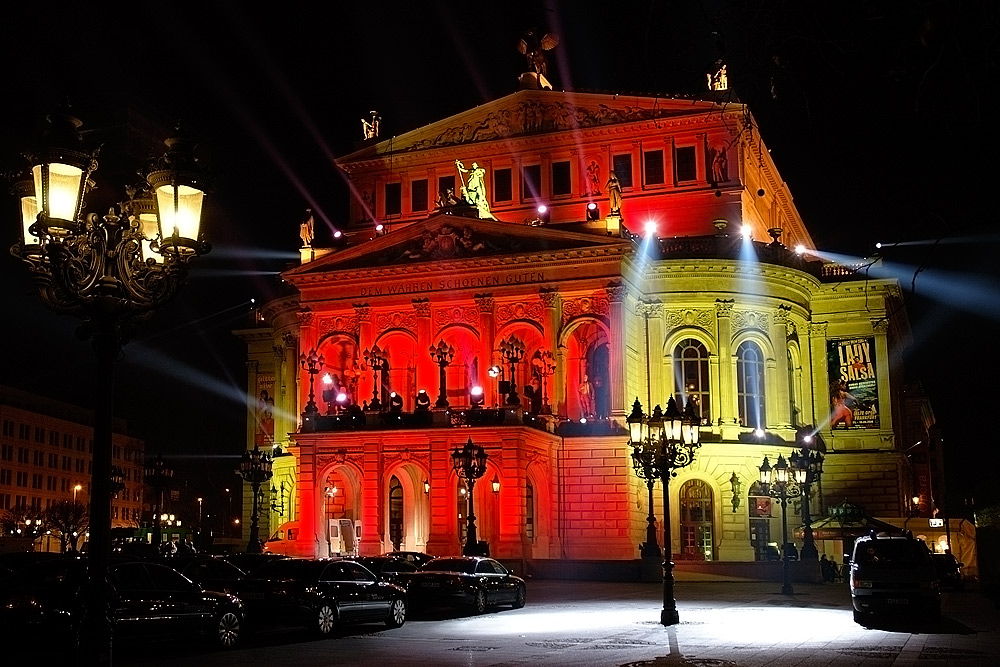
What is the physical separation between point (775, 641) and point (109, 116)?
1731 centimetres

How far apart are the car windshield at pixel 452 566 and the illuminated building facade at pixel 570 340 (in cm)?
1828

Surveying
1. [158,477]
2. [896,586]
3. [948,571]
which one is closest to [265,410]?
[158,477]

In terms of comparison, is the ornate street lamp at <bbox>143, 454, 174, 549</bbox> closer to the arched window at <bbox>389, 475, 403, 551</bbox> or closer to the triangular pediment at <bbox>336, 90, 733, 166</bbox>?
the arched window at <bbox>389, 475, 403, 551</bbox>

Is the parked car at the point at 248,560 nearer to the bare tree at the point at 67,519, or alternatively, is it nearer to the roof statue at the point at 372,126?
the roof statue at the point at 372,126

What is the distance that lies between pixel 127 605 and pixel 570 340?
38.6 m

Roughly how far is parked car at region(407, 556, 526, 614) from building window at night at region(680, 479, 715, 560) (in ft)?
93.0

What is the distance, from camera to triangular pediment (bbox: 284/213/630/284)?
5447 cm

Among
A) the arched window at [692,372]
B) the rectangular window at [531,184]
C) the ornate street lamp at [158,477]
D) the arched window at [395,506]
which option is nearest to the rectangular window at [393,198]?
the rectangular window at [531,184]

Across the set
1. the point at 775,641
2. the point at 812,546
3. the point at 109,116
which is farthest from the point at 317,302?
the point at 775,641

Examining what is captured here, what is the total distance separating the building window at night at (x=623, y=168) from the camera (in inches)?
2410

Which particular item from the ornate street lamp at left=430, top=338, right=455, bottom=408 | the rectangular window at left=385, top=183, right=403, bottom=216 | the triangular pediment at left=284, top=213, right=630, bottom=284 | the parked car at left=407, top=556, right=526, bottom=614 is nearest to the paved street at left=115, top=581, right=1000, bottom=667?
the parked car at left=407, top=556, right=526, bottom=614

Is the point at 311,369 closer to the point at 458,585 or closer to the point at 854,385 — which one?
the point at 458,585

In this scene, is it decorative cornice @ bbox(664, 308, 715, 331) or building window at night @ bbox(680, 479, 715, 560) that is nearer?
building window at night @ bbox(680, 479, 715, 560)

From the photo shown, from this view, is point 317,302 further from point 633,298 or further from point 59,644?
point 59,644
